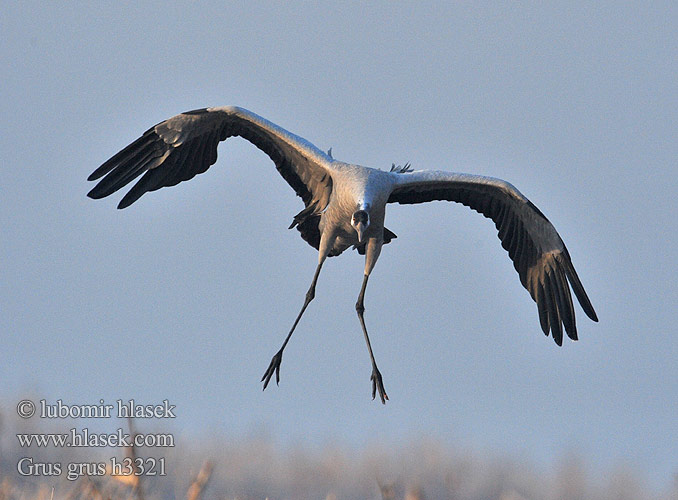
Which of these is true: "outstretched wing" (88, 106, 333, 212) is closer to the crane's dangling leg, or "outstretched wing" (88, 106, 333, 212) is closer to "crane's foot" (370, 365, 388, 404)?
the crane's dangling leg

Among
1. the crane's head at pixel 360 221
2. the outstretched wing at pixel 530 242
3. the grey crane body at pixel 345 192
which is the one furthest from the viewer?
the outstretched wing at pixel 530 242

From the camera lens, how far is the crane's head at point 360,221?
30.7 ft

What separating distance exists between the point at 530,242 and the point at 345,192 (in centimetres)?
223

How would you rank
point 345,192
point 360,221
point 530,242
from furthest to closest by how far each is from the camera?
point 530,242
point 345,192
point 360,221

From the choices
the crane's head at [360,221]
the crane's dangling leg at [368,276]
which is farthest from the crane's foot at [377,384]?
the crane's head at [360,221]

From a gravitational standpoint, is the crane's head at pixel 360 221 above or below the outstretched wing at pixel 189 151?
below

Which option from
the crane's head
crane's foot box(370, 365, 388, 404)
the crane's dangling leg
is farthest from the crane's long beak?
crane's foot box(370, 365, 388, 404)

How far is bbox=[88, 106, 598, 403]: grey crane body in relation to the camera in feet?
32.4

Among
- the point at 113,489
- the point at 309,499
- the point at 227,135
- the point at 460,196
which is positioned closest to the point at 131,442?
the point at 113,489

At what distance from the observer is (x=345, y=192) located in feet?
31.9

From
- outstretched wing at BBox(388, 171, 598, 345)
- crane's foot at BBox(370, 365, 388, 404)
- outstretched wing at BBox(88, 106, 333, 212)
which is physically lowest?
crane's foot at BBox(370, 365, 388, 404)

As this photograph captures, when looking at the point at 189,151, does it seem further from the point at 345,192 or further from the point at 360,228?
the point at 360,228

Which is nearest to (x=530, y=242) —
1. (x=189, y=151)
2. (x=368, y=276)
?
(x=368, y=276)

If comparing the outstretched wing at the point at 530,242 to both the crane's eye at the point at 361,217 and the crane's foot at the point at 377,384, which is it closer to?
the crane's eye at the point at 361,217
